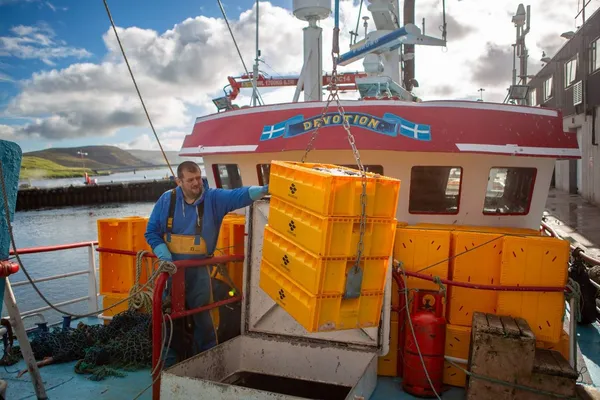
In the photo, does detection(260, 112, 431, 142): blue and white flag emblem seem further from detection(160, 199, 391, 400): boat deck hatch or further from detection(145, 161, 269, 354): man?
detection(160, 199, 391, 400): boat deck hatch

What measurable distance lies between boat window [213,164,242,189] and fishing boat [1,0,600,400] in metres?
0.02

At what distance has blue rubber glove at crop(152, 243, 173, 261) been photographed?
442 cm

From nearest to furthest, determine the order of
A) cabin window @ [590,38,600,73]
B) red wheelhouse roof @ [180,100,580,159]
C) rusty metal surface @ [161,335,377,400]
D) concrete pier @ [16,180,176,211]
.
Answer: rusty metal surface @ [161,335,377,400] → red wheelhouse roof @ [180,100,580,159] → cabin window @ [590,38,600,73] → concrete pier @ [16,180,176,211]

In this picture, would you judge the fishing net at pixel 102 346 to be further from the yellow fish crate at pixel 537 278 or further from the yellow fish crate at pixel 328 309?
the yellow fish crate at pixel 537 278

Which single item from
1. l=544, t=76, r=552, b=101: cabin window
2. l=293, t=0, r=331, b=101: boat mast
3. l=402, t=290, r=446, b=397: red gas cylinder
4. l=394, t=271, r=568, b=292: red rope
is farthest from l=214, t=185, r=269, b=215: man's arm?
l=544, t=76, r=552, b=101: cabin window

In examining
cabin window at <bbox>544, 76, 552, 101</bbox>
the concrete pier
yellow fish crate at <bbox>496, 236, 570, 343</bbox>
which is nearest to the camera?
yellow fish crate at <bbox>496, 236, 570, 343</bbox>

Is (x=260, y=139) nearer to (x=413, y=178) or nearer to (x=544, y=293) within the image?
(x=413, y=178)

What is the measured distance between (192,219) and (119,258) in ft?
6.29

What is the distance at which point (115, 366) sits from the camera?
4859 millimetres

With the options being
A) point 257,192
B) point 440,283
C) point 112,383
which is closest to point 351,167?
point 257,192

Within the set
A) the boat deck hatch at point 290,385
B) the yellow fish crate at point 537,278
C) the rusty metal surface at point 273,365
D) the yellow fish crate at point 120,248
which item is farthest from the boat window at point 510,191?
the yellow fish crate at point 120,248

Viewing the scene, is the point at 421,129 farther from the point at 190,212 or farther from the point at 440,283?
Result: the point at 190,212

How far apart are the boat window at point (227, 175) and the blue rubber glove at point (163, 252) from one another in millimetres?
3153

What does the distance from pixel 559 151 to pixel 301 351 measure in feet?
13.8
